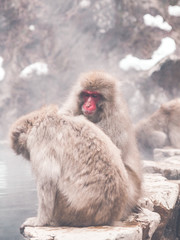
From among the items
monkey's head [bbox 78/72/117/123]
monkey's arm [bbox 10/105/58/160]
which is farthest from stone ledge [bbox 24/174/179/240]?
monkey's head [bbox 78/72/117/123]

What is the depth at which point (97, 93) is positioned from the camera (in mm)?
2512

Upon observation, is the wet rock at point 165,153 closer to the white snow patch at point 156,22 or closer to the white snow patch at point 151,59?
the white snow patch at point 151,59

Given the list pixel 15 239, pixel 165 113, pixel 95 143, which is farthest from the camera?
pixel 165 113

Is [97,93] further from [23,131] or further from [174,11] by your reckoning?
[174,11]

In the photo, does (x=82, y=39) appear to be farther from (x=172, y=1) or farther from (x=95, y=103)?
(x=95, y=103)

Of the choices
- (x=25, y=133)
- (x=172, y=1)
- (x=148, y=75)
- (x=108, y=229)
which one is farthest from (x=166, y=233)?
(x=172, y=1)

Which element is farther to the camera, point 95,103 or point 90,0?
point 90,0

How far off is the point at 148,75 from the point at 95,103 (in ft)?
30.6

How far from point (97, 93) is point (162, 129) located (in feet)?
14.0

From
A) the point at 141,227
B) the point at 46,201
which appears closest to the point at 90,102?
the point at 46,201

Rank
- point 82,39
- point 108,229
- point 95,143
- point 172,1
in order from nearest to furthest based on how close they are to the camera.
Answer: point 108,229 < point 95,143 < point 172,1 < point 82,39

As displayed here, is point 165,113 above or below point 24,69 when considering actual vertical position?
below

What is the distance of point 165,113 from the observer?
21.3 feet

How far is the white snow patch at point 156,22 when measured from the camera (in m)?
11.7
